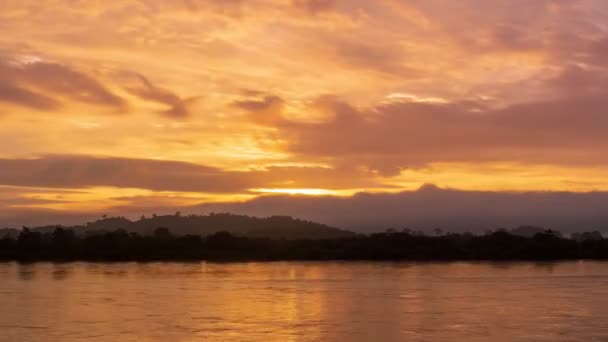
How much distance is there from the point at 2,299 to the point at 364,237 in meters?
36.5

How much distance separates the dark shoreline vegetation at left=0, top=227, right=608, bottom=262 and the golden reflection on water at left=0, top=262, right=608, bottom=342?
21.4 metres

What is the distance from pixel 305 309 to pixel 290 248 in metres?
35.4

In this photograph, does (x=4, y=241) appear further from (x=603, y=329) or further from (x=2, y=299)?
(x=603, y=329)

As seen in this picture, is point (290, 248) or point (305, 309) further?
point (290, 248)

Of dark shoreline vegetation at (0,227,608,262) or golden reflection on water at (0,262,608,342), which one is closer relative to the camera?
golden reflection on water at (0,262,608,342)

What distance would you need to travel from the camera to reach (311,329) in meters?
17.2

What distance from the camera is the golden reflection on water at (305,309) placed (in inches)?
653

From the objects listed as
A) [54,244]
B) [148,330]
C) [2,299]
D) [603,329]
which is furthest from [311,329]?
[54,244]

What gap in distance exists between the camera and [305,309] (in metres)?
20.9

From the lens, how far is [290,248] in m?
56.3

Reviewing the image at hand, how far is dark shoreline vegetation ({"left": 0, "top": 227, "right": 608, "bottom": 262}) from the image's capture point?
54.9m

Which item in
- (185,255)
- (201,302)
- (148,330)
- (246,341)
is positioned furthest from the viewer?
(185,255)

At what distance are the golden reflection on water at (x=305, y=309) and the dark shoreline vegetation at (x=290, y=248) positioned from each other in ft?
Result: 70.3

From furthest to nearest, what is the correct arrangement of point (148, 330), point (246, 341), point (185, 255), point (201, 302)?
point (185, 255), point (201, 302), point (148, 330), point (246, 341)
